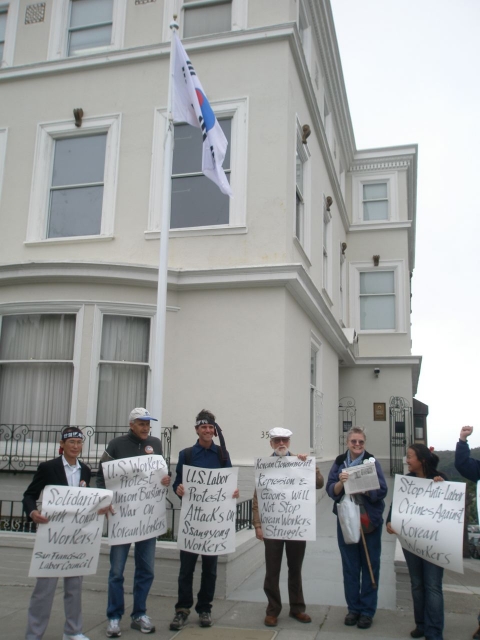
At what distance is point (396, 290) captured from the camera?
21.0 metres

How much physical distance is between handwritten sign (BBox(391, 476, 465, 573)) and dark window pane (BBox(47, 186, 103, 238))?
796 cm

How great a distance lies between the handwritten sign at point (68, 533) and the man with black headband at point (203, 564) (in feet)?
2.85

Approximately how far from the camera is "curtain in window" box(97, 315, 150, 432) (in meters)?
10.5

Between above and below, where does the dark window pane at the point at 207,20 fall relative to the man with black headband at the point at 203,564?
above

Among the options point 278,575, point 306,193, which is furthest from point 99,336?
point 278,575

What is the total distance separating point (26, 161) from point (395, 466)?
13.6 m

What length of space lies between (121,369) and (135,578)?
527 cm

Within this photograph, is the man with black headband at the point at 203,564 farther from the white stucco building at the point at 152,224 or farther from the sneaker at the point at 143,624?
the white stucco building at the point at 152,224

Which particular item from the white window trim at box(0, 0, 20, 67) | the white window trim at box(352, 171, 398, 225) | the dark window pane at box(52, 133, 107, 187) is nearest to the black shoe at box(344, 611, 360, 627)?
the dark window pane at box(52, 133, 107, 187)

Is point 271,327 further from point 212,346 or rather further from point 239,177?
point 239,177

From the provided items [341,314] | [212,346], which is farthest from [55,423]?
[341,314]

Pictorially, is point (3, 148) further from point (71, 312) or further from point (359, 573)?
point (359, 573)

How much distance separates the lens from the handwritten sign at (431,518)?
541 centimetres

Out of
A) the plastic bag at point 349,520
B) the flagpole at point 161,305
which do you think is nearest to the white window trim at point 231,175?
the flagpole at point 161,305
